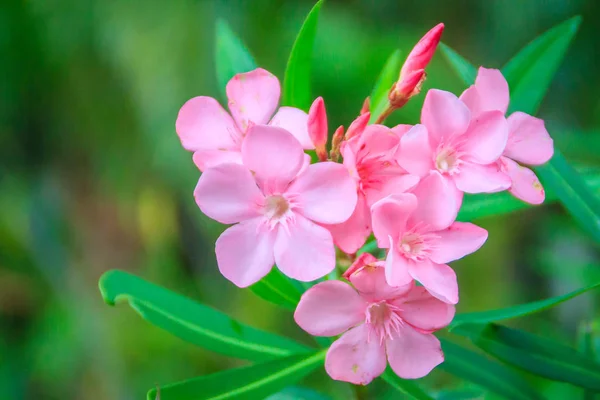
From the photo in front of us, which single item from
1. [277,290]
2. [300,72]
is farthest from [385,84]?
[277,290]

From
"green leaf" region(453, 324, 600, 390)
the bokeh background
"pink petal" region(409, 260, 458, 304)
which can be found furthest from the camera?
the bokeh background

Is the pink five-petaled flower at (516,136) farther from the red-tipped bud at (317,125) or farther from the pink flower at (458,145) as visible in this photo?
the red-tipped bud at (317,125)

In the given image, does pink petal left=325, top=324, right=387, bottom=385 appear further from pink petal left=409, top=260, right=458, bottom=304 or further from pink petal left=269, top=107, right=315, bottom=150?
pink petal left=269, top=107, right=315, bottom=150

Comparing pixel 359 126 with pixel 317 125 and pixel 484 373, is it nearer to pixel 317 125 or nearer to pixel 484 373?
pixel 317 125

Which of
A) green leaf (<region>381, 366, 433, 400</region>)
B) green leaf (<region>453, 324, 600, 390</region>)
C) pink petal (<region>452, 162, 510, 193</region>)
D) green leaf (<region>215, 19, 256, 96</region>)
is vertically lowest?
green leaf (<region>453, 324, 600, 390</region>)

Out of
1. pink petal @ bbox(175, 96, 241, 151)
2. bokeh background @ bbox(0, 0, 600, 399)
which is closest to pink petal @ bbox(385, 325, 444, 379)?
pink petal @ bbox(175, 96, 241, 151)

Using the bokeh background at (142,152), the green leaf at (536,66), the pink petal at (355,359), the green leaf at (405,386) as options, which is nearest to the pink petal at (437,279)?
the pink petal at (355,359)
